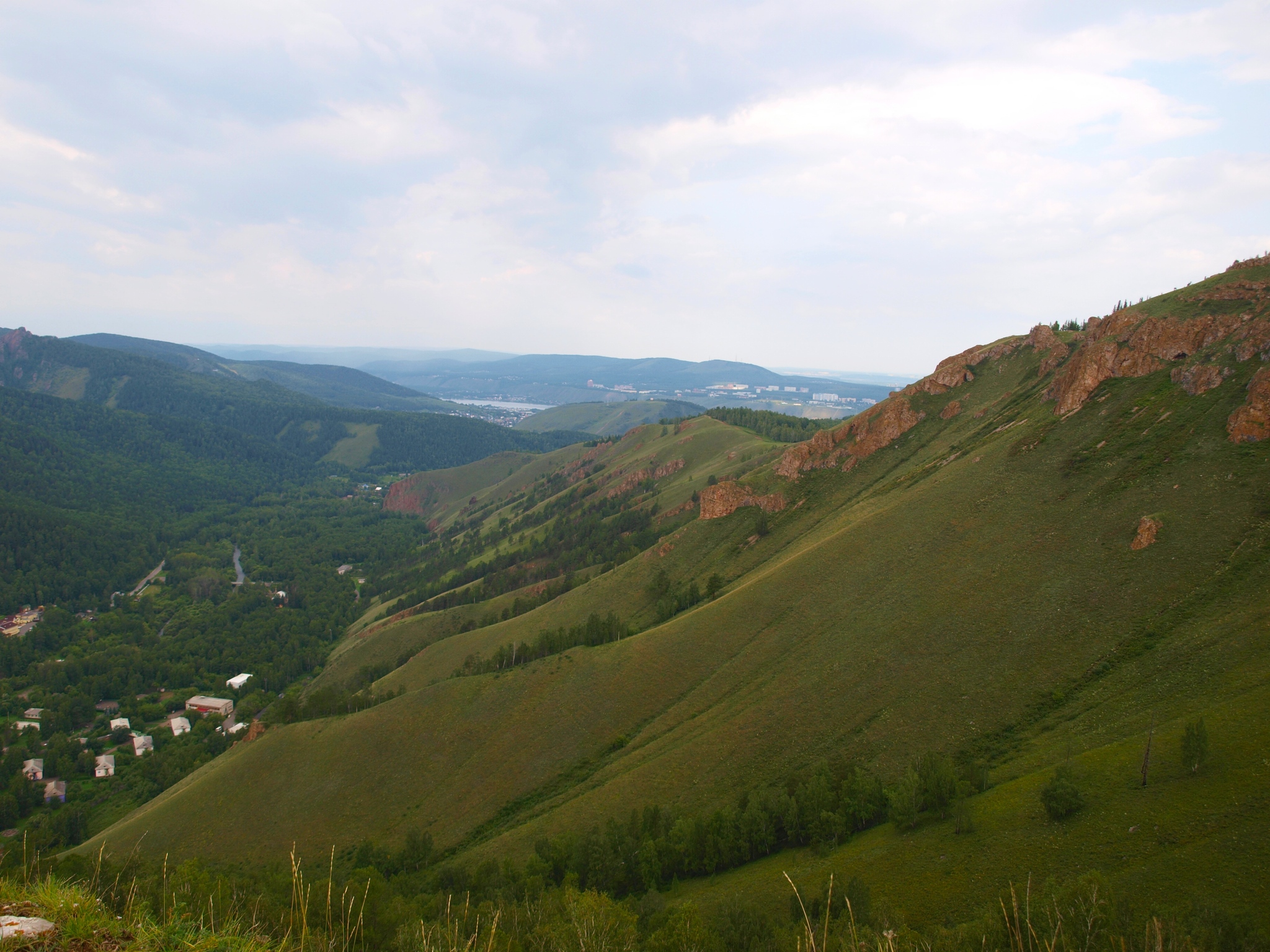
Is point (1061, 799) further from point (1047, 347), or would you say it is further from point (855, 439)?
point (1047, 347)

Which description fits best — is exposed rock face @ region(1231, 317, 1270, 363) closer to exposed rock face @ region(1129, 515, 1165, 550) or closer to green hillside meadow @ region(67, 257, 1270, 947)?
green hillside meadow @ region(67, 257, 1270, 947)

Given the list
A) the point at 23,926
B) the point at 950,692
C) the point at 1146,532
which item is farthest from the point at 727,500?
the point at 23,926

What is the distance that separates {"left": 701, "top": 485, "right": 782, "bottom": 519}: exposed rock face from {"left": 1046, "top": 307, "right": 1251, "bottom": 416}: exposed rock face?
62221 millimetres

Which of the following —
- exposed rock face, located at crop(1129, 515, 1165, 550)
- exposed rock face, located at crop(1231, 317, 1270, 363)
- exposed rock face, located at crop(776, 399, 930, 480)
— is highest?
exposed rock face, located at crop(1231, 317, 1270, 363)

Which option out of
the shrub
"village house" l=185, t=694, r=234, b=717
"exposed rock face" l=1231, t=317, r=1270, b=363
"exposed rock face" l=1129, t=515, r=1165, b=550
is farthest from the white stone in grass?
"village house" l=185, t=694, r=234, b=717

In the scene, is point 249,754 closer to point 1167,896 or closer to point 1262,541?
point 1167,896

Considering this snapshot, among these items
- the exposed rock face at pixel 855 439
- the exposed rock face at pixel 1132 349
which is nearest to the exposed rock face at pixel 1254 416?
the exposed rock face at pixel 1132 349

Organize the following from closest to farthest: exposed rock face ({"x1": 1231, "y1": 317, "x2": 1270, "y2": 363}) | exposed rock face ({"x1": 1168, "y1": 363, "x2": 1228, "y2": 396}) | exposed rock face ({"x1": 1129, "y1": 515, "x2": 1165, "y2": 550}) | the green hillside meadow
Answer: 1. the green hillside meadow
2. exposed rock face ({"x1": 1129, "y1": 515, "x2": 1165, "y2": 550})
3. exposed rock face ({"x1": 1231, "y1": 317, "x2": 1270, "y2": 363})
4. exposed rock face ({"x1": 1168, "y1": 363, "x2": 1228, "y2": 396})

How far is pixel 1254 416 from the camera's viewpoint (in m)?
77.9

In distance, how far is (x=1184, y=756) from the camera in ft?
154

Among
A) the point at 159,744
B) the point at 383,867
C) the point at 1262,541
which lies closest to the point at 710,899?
the point at 383,867

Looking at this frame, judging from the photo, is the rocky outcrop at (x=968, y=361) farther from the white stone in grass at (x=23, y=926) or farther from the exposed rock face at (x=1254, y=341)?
the white stone in grass at (x=23, y=926)

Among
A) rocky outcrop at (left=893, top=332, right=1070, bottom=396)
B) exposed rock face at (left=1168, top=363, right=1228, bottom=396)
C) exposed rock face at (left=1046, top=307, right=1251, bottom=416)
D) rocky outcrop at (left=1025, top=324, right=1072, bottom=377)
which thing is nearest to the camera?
exposed rock face at (left=1168, top=363, right=1228, bottom=396)

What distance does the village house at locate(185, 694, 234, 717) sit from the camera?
152250 millimetres
